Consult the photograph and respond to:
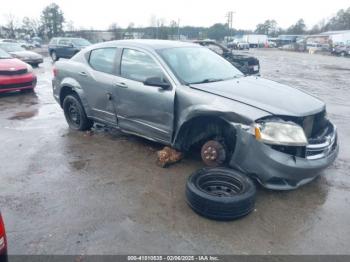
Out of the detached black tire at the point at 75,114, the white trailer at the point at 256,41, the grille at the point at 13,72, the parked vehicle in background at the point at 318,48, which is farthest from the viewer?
the white trailer at the point at 256,41

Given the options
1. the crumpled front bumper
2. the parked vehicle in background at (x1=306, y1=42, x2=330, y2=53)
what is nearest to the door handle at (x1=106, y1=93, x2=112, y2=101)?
the crumpled front bumper

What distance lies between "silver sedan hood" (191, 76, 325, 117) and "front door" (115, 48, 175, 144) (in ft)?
1.64

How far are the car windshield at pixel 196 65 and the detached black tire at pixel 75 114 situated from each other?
2091 millimetres

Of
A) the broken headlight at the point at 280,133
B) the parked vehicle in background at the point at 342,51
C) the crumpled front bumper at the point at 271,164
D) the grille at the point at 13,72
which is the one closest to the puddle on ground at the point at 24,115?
the grille at the point at 13,72

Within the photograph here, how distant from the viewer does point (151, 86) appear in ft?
13.8

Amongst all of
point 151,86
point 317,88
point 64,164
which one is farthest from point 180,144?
point 317,88

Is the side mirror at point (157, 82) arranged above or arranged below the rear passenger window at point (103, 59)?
below

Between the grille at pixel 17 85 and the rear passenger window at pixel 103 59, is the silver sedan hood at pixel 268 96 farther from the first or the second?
the grille at pixel 17 85

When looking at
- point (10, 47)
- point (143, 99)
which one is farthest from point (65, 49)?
point (143, 99)

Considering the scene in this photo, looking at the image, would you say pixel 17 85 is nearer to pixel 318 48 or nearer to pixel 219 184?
pixel 219 184

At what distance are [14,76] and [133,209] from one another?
7655 millimetres

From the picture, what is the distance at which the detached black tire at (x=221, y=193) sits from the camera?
3037mm

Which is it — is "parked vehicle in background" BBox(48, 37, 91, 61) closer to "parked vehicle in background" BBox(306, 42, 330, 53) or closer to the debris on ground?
the debris on ground

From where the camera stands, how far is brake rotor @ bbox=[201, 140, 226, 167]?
384cm
